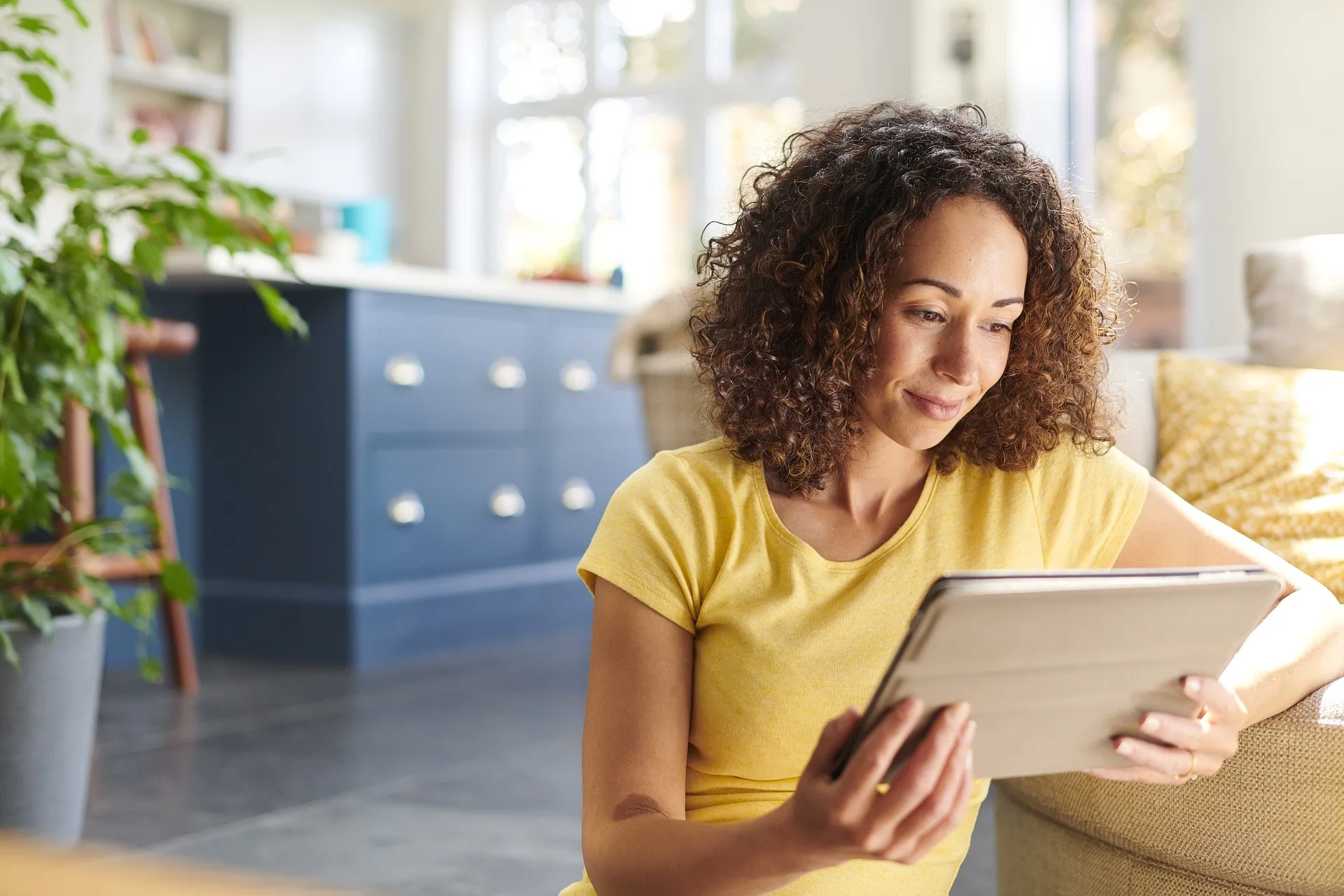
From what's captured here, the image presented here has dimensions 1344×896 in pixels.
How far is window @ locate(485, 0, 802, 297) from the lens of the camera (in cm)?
625

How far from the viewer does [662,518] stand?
1.13 metres

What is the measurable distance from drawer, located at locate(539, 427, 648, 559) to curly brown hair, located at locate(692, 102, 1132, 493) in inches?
129

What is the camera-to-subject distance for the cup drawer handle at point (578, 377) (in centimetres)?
464

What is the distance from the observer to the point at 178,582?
2.19m

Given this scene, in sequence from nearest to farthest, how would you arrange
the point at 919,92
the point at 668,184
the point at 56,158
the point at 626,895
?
the point at 626,895 → the point at 56,158 → the point at 919,92 → the point at 668,184

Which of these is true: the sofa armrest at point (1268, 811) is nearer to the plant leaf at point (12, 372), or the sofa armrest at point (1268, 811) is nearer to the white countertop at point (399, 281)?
the plant leaf at point (12, 372)

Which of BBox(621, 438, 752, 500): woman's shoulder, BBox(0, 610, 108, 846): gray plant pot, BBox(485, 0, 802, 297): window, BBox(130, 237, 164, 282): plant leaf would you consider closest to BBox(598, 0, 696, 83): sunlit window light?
BBox(485, 0, 802, 297): window

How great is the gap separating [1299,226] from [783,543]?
3.09 m

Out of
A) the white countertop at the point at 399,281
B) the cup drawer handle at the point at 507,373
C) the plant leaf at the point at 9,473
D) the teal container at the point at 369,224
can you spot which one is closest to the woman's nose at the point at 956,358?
the plant leaf at the point at 9,473

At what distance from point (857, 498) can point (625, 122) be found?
219 inches

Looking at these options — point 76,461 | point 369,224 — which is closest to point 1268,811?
point 76,461

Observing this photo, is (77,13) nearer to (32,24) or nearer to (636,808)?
(32,24)

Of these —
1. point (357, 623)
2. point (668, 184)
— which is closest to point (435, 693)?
point (357, 623)

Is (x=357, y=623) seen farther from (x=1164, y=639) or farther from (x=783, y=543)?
(x=1164, y=639)
